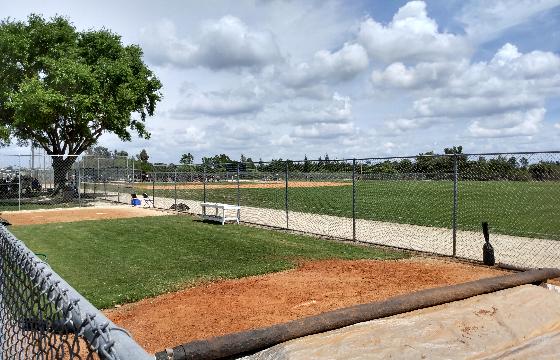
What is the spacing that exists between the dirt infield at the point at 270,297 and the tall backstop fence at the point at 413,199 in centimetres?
219

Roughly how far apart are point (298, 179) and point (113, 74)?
48.3 feet

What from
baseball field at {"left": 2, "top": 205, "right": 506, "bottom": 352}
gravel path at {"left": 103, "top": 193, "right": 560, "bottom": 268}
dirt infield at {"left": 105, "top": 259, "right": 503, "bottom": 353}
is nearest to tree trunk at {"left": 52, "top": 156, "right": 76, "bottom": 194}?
gravel path at {"left": 103, "top": 193, "right": 560, "bottom": 268}

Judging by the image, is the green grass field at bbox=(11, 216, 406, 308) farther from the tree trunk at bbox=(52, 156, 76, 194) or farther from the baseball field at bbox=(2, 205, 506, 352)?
the tree trunk at bbox=(52, 156, 76, 194)

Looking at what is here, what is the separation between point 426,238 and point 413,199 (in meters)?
14.5

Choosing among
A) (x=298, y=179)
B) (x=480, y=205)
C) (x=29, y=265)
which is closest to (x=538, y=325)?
(x=29, y=265)

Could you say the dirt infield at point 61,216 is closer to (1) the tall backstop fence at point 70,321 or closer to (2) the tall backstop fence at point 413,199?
(2) the tall backstop fence at point 413,199

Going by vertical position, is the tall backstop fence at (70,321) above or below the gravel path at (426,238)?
above

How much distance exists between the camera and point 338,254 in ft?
35.3

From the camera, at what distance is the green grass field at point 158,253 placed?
8.02 meters

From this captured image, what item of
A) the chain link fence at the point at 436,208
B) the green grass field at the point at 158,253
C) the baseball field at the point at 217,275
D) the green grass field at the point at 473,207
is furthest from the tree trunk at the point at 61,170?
the baseball field at the point at 217,275

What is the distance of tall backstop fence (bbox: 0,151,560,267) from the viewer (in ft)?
35.3

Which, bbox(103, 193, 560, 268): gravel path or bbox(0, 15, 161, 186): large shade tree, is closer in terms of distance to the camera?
bbox(103, 193, 560, 268): gravel path

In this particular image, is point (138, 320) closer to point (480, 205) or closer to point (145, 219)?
point (145, 219)

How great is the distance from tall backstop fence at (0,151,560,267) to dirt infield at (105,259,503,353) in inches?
86.0
